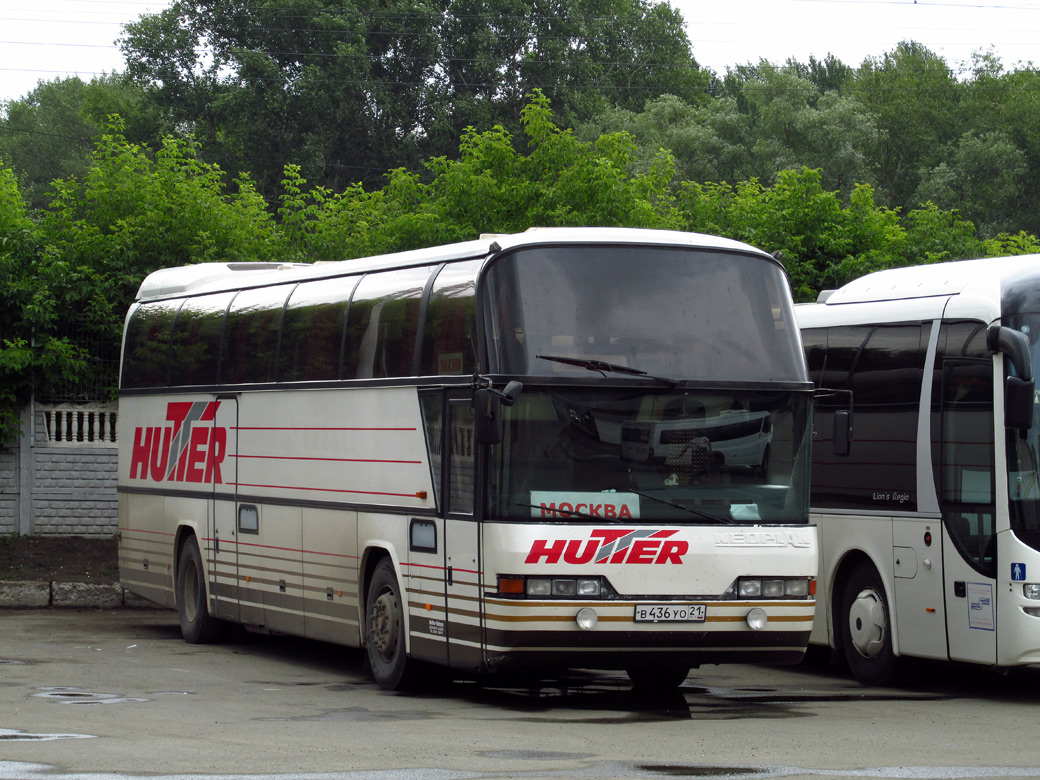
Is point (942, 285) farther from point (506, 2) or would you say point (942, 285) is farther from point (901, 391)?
point (506, 2)

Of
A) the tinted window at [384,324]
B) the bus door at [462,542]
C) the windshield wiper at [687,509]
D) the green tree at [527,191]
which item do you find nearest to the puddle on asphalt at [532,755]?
the bus door at [462,542]

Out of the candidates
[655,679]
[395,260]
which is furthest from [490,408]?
[655,679]

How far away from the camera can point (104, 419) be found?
21.0m

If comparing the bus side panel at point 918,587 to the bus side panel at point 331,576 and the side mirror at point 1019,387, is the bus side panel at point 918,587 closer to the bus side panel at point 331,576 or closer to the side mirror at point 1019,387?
the side mirror at point 1019,387

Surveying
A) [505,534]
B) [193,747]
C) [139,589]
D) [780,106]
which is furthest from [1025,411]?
[780,106]

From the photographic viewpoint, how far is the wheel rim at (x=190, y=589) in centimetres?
1599

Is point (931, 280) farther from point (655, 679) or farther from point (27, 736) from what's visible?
point (27, 736)

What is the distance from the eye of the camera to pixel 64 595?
18.4 meters

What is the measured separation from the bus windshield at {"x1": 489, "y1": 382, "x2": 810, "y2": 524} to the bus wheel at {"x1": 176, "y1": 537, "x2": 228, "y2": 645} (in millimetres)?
6232

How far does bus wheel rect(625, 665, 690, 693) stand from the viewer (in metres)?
11.8

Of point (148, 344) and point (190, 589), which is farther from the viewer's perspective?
point (148, 344)

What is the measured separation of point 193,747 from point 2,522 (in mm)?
12695

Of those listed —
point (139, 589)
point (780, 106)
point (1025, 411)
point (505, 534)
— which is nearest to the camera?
point (505, 534)

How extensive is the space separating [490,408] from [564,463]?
0.62 meters
